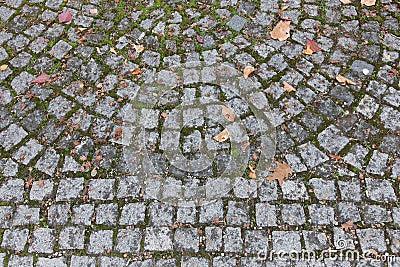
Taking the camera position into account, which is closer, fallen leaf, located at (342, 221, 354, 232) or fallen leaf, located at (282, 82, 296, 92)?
fallen leaf, located at (342, 221, 354, 232)

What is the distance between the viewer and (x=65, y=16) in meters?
Result: 4.64

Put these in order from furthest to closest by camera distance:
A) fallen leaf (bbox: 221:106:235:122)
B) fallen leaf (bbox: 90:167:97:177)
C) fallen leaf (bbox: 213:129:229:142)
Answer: fallen leaf (bbox: 221:106:235:122) → fallen leaf (bbox: 213:129:229:142) → fallen leaf (bbox: 90:167:97:177)

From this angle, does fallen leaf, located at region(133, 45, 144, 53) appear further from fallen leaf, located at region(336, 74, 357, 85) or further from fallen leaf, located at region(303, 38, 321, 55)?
fallen leaf, located at region(336, 74, 357, 85)

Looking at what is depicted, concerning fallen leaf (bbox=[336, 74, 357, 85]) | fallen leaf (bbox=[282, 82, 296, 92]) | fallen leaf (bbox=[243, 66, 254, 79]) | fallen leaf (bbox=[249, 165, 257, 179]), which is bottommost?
fallen leaf (bbox=[249, 165, 257, 179])

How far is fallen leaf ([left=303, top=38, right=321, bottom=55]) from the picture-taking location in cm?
418

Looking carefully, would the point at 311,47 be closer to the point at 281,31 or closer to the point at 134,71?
the point at 281,31

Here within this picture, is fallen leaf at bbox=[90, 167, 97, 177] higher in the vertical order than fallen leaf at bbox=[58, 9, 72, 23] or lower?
lower

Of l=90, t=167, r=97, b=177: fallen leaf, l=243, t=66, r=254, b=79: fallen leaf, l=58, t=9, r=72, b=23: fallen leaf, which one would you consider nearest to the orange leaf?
l=243, t=66, r=254, b=79: fallen leaf

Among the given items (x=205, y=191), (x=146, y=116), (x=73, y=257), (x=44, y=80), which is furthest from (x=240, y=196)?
(x=44, y=80)

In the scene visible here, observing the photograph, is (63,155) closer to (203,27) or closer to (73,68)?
(73,68)
